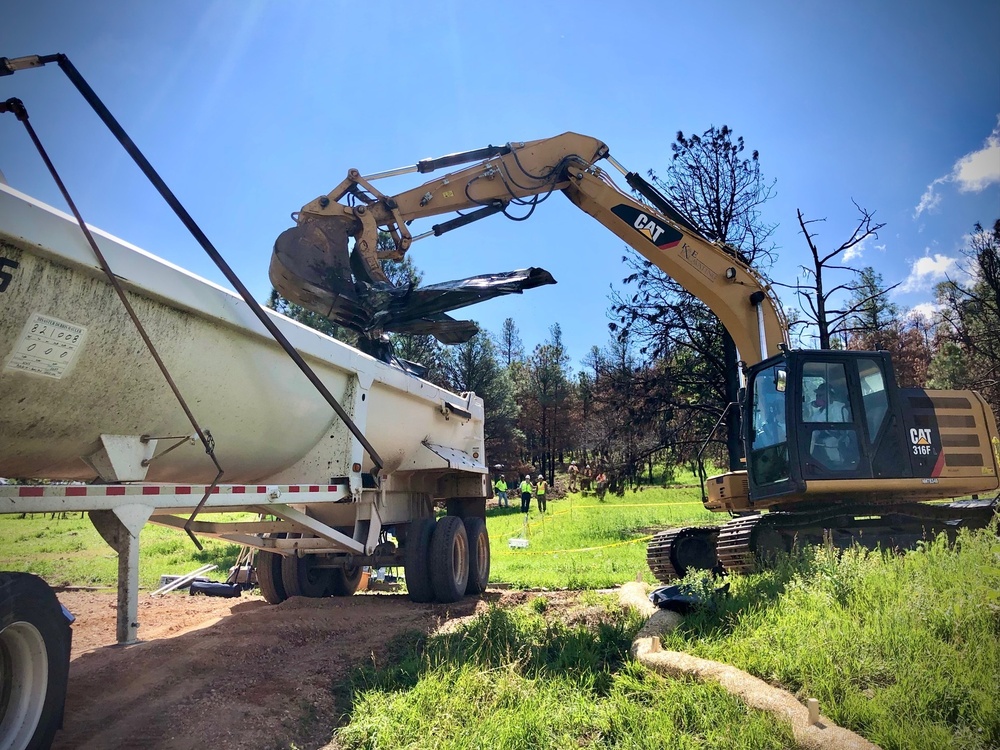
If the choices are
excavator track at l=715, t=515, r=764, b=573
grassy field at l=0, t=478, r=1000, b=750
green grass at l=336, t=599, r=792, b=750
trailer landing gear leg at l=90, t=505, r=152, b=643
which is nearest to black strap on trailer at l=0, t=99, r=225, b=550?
trailer landing gear leg at l=90, t=505, r=152, b=643

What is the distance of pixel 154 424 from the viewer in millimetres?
4551

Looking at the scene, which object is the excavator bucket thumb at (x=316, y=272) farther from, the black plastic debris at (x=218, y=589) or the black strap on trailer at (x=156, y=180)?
the black plastic debris at (x=218, y=589)

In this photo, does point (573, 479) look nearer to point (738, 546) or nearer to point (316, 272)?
point (738, 546)

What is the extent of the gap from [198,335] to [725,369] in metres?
12.8

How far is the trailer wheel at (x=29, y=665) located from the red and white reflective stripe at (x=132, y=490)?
0.43 meters

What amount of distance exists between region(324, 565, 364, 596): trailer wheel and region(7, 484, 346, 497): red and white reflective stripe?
12.4ft

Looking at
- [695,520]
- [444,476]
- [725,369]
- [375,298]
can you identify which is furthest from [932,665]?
[695,520]

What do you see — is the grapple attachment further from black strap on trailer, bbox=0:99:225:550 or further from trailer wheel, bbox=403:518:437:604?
black strap on trailer, bbox=0:99:225:550

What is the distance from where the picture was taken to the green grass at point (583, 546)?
9586mm

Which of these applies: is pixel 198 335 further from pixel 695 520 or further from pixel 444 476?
pixel 695 520

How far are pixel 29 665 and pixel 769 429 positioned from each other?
652cm

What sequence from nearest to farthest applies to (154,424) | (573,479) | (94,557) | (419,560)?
(154,424)
(419,560)
(94,557)
(573,479)

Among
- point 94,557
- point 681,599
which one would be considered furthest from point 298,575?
point 94,557

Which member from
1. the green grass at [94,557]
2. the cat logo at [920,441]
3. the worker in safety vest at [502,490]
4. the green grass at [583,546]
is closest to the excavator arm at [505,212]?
the cat logo at [920,441]
